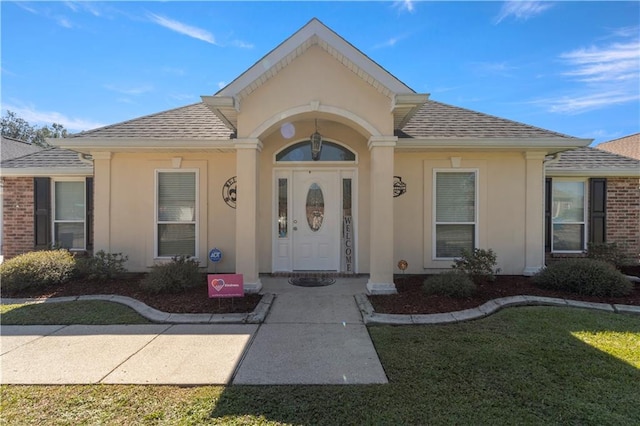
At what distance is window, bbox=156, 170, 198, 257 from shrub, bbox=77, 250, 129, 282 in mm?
946

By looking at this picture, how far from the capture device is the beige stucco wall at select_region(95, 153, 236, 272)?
7.91m

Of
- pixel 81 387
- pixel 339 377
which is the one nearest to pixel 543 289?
pixel 339 377

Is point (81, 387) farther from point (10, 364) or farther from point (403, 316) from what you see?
point (403, 316)

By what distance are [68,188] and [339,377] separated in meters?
9.35

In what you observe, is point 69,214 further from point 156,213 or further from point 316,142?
point 316,142

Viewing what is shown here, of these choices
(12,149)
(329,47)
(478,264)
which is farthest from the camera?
(12,149)

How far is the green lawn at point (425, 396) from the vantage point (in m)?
2.76

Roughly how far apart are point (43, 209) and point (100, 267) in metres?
3.56

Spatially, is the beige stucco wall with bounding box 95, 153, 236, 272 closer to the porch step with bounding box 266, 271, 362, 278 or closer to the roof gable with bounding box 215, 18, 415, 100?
the porch step with bounding box 266, 271, 362, 278

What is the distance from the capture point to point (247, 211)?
20.3 feet

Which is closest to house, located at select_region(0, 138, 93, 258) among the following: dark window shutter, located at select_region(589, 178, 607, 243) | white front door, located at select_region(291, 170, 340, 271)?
white front door, located at select_region(291, 170, 340, 271)

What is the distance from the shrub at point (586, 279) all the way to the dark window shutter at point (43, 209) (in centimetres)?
1189

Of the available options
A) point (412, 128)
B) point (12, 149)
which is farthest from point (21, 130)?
point (412, 128)

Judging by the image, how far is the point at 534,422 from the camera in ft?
8.79
